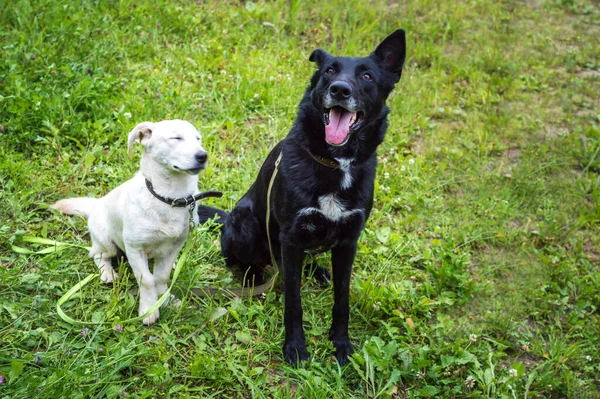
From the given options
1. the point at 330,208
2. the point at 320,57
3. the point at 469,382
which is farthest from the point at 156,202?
the point at 469,382

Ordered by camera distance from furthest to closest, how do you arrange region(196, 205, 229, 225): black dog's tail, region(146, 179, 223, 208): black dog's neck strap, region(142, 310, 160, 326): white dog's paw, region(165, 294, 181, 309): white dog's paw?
1. region(196, 205, 229, 225): black dog's tail
2. region(165, 294, 181, 309): white dog's paw
3. region(142, 310, 160, 326): white dog's paw
4. region(146, 179, 223, 208): black dog's neck strap

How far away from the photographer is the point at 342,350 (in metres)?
3.18

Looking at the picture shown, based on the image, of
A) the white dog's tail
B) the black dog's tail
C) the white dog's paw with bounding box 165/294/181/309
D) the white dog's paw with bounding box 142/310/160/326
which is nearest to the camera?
the white dog's paw with bounding box 142/310/160/326

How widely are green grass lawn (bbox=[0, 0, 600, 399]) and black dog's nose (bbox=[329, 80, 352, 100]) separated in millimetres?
1314

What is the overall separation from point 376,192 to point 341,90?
6.45 ft

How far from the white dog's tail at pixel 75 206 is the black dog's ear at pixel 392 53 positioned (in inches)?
84.8

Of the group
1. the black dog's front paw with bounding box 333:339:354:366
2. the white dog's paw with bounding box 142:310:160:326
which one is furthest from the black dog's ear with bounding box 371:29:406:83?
the white dog's paw with bounding box 142:310:160:326

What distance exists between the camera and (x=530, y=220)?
4.68m

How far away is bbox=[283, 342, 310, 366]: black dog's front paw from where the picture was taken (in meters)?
3.06

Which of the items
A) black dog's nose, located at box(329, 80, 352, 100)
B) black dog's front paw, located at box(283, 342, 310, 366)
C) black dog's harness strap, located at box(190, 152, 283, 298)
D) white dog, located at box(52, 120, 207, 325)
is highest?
black dog's nose, located at box(329, 80, 352, 100)

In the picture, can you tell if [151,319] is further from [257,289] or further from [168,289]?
[257,289]

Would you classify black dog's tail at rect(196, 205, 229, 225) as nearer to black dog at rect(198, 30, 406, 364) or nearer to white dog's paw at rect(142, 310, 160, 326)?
black dog at rect(198, 30, 406, 364)

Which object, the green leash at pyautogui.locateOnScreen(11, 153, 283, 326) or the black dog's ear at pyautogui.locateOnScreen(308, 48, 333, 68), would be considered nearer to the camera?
the green leash at pyautogui.locateOnScreen(11, 153, 283, 326)

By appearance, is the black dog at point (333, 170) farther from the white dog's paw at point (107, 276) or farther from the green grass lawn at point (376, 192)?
the white dog's paw at point (107, 276)
